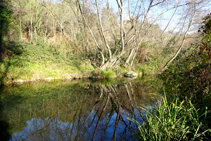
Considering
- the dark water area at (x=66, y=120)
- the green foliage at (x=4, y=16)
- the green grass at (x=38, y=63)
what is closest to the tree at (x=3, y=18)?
the green foliage at (x=4, y=16)

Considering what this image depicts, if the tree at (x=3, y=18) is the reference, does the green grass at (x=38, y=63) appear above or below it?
below

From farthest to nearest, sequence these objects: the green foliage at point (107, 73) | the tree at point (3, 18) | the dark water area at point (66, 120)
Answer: the green foliage at point (107, 73) < the tree at point (3, 18) < the dark water area at point (66, 120)

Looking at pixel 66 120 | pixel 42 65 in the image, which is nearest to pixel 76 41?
pixel 42 65

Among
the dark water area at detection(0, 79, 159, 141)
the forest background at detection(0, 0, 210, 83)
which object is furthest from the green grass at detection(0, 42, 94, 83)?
the dark water area at detection(0, 79, 159, 141)

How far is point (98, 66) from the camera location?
44.6 ft

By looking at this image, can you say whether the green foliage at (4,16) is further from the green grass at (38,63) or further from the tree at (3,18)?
the green grass at (38,63)

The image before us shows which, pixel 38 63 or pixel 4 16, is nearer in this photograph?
A: pixel 4 16

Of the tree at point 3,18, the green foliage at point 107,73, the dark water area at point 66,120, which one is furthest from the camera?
the green foliage at point 107,73

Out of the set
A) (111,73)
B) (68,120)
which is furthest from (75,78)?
(68,120)

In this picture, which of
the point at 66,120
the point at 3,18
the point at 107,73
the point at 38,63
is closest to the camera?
the point at 66,120

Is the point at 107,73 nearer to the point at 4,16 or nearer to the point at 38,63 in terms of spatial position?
the point at 38,63

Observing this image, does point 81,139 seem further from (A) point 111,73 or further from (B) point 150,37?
(B) point 150,37

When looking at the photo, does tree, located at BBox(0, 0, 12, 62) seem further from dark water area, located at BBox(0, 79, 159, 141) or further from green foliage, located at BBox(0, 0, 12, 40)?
dark water area, located at BBox(0, 79, 159, 141)

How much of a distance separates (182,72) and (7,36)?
456 inches
